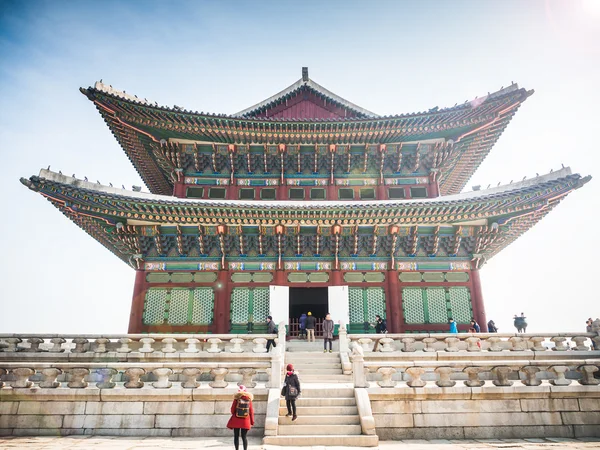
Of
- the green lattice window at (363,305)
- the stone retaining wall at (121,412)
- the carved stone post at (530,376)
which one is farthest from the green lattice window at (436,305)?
the stone retaining wall at (121,412)

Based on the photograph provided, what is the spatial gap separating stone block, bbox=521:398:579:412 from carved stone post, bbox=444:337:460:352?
3.06 metres

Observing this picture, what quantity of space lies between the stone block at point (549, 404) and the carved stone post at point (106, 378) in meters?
11.7

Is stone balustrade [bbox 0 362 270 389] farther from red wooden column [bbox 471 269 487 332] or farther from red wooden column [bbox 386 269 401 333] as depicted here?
red wooden column [bbox 471 269 487 332]

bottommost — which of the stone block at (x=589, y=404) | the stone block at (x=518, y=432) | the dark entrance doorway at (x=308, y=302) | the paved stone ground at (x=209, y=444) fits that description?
the paved stone ground at (x=209, y=444)

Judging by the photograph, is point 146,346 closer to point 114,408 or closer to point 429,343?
point 114,408

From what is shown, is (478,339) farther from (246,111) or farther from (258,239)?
(246,111)

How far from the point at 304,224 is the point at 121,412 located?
10.7 m

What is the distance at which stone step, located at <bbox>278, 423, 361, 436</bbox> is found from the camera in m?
9.48

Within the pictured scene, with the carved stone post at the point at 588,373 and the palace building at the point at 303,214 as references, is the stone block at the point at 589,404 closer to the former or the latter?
the carved stone post at the point at 588,373

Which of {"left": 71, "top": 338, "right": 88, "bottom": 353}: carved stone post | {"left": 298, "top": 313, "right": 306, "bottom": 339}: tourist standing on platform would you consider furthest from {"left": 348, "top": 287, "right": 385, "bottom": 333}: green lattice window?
{"left": 71, "top": 338, "right": 88, "bottom": 353}: carved stone post

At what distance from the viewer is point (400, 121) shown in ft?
63.7

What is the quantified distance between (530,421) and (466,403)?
71.8 inches

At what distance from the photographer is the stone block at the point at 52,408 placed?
10531 mm

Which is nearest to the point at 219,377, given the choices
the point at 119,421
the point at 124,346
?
the point at 119,421
